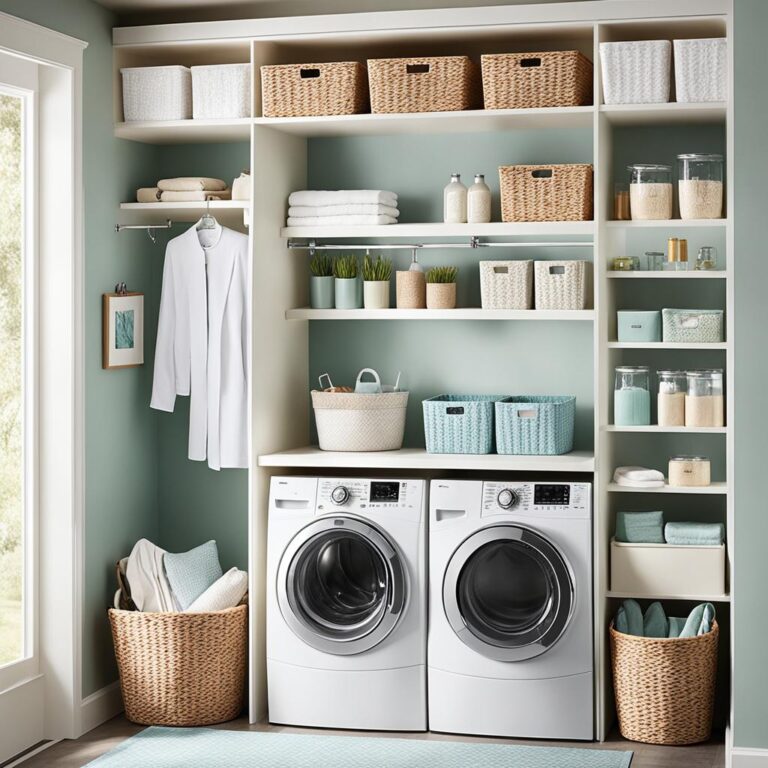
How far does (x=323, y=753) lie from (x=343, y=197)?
198cm

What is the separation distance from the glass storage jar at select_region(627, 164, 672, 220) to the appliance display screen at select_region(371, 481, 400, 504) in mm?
1276

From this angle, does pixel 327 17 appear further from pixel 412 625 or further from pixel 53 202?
pixel 412 625

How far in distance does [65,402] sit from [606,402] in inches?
74.6

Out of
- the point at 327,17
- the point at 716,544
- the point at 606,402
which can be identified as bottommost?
the point at 716,544

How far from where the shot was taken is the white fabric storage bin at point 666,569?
418 centimetres

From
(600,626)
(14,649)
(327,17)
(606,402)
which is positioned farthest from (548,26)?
(14,649)

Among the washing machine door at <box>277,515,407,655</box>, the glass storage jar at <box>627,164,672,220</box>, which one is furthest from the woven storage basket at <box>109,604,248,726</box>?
the glass storage jar at <box>627,164,672,220</box>

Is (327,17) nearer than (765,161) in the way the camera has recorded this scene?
No

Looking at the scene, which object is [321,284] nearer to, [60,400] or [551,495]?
[60,400]

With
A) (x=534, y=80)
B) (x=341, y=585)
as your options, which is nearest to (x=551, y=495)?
(x=341, y=585)

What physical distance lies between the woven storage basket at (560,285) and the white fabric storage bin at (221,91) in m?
1.23

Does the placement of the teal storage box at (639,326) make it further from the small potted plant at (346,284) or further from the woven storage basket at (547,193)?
the small potted plant at (346,284)

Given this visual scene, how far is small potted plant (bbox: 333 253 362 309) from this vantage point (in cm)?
461

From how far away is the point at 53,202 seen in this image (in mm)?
4219
